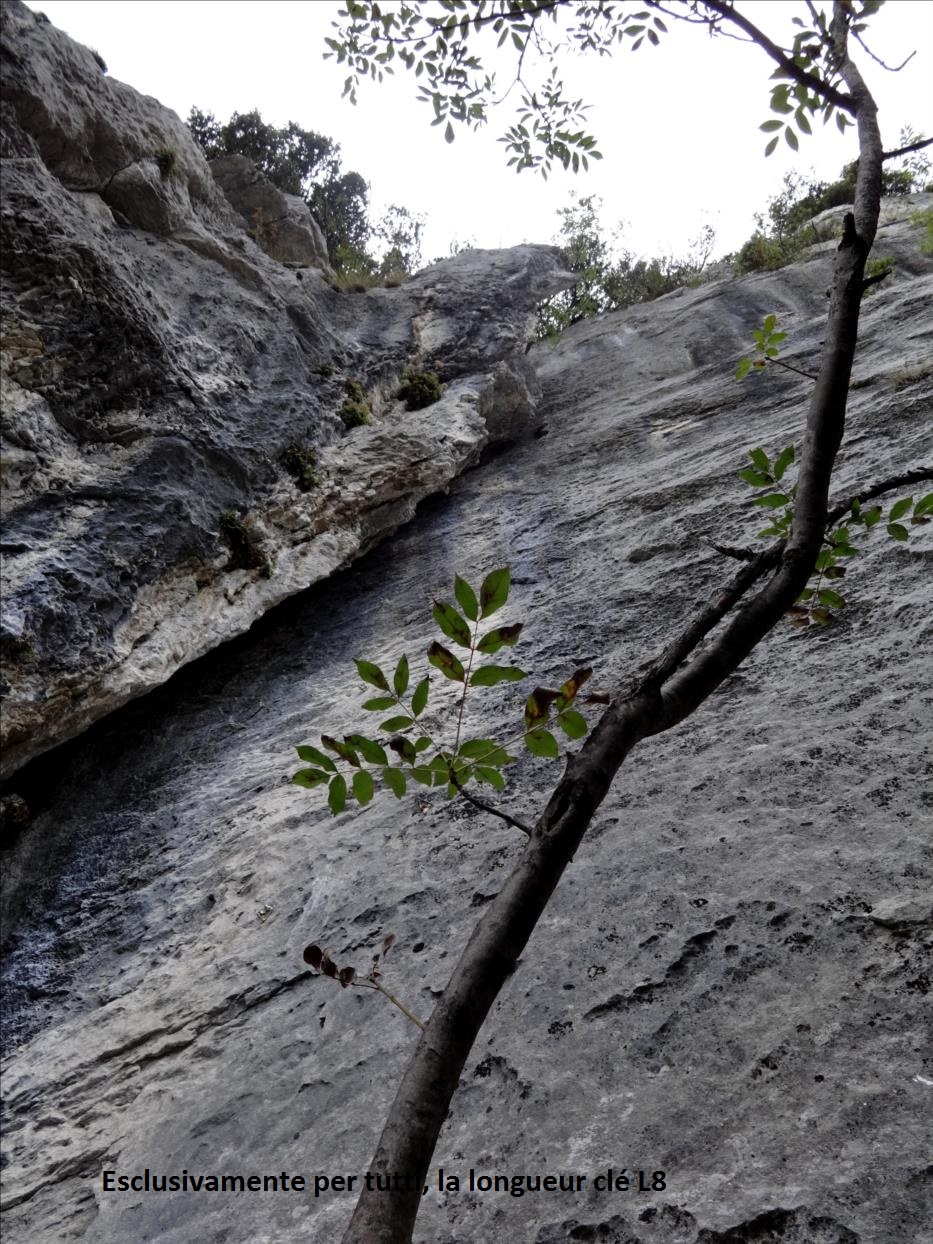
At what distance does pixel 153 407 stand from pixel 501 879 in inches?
244

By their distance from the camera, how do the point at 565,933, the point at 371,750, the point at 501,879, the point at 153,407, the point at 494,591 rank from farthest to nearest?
the point at 153,407, the point at 501,879, the point at 565,933, the point at 494,591, the point at 371,750

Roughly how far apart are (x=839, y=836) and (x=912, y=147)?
106 inches

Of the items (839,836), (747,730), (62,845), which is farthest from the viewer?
(62,845)

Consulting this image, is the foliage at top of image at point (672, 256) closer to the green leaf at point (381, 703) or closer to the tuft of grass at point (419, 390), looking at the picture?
the tuft of grass at point (419, 390)

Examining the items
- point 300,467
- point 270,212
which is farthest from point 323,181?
point 300,467

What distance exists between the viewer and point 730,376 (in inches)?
392

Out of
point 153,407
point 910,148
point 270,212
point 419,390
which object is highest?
point 270,212

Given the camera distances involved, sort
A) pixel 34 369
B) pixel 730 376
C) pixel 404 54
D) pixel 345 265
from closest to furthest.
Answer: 1. pixel 404 54
2. pixel 34 369
3. pixel 730 376
4. pixel 345 265

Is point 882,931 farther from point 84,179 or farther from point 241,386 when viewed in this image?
point 84,179

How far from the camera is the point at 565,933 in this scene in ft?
12.8

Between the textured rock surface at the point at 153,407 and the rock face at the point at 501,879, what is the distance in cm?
8

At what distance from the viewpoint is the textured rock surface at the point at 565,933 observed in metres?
2.81

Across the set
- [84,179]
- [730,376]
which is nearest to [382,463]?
[730,376]

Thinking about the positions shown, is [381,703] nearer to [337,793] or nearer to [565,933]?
[337,793]
